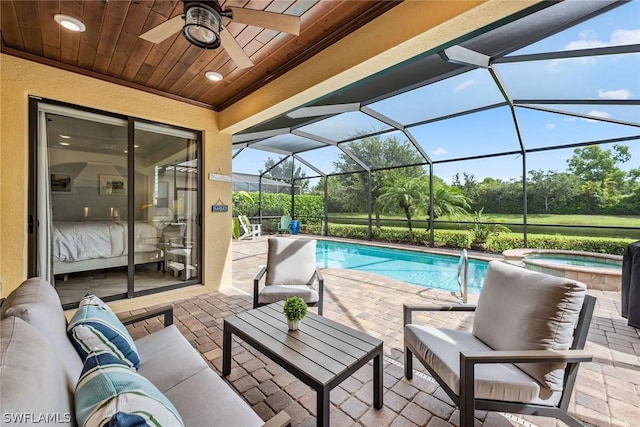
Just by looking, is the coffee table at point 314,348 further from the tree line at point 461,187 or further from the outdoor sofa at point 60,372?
the tree line at point 461,187

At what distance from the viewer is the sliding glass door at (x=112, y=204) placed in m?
3.31

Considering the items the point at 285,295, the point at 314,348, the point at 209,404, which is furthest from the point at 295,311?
the point at 285,295

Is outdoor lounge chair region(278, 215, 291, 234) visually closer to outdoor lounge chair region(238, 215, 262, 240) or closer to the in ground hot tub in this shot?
outdoor lounge chair region(238, 215, 262, 240)

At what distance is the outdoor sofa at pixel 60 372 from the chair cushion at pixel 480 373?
1.13 metres

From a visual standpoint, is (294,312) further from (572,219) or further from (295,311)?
(572,219)

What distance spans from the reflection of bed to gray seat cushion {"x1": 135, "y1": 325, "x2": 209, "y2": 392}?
2.60m

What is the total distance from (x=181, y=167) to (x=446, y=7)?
409 cm

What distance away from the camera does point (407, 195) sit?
33.9 feet

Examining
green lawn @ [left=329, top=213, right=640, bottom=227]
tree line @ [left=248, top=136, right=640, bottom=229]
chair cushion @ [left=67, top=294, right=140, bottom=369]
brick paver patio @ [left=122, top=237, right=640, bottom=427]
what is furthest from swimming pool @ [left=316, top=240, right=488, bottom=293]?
chair cushion @ [left=67, top=294, right=140, bottom=369]

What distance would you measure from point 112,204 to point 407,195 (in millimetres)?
9051

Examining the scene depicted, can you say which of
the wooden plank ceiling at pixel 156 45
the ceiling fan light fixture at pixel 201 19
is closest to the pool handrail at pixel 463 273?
the wooden plank ceiling at pixel 156 45

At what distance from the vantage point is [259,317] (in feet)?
7.65

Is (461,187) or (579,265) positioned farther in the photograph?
(461,187)

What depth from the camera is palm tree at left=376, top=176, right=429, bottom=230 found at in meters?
10.2
